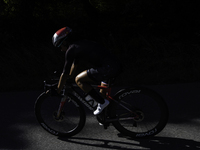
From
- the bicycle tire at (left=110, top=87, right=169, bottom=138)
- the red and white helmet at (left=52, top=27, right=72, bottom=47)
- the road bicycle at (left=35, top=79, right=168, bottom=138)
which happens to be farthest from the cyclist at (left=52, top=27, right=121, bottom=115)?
the bicycle tire at (left=110, top=87, right=169, bottom=138)

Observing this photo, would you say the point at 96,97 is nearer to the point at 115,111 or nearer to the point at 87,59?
the point at 115,111

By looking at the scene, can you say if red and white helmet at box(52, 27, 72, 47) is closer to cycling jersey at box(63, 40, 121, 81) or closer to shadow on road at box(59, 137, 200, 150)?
cycling jersey at box(63, 40, 121, 81)

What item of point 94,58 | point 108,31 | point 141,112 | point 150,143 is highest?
point 94,58

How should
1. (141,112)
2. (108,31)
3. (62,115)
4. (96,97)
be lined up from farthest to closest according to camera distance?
(108,31) → (62,115) → (141,112) → (96,97)

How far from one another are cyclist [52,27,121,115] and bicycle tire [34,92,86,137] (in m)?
0.37

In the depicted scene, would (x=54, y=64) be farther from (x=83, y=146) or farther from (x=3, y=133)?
(x=83, y=146)

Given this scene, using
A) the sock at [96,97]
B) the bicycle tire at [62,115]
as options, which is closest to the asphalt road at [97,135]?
the bicycle tire at [62,115]

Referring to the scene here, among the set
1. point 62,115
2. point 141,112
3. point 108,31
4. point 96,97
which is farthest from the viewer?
point 108,31

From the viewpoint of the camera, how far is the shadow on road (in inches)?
161

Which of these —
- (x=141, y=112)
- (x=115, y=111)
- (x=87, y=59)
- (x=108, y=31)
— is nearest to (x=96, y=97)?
(x=115, y=111)

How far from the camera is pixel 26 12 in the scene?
12.7 meters

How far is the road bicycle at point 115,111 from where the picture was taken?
167 inches

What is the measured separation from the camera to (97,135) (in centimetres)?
463

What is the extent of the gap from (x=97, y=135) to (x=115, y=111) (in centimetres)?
55
